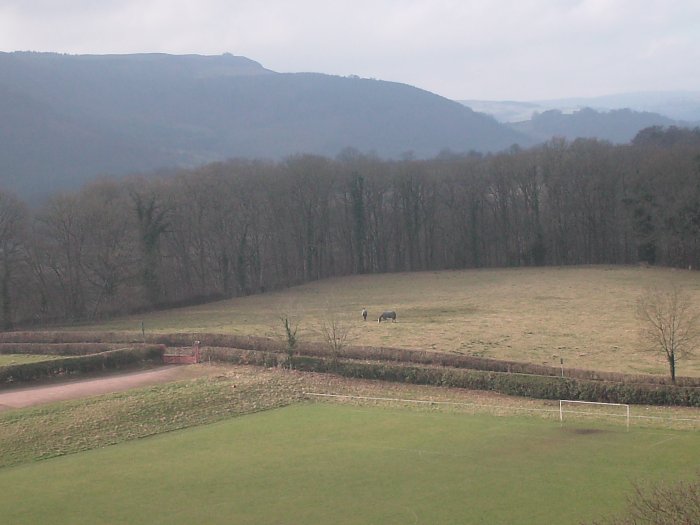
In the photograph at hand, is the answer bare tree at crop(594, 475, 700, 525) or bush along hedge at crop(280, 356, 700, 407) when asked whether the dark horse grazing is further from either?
bare tree at crop(594, 475, 700, 525)

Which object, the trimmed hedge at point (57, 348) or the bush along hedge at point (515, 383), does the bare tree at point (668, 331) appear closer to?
the bush along hedge at point (515, 383)

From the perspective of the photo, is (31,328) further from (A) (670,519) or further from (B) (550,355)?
(A) (670,519)

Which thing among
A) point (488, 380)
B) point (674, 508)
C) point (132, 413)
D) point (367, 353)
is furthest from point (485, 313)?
point (674, 508)

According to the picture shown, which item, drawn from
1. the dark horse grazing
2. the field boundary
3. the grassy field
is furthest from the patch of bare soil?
the dark horse grazing

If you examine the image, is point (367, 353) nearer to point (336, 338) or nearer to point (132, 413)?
point (336, 338)

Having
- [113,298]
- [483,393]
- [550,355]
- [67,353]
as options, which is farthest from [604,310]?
[113,298]

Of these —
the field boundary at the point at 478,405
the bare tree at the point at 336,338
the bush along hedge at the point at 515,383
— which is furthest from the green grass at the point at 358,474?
the bare tree at the point at 336,338

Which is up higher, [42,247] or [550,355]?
[42,247]
